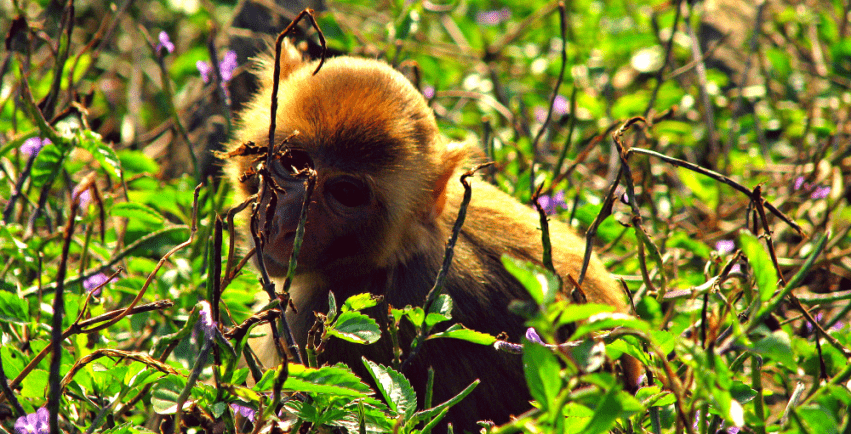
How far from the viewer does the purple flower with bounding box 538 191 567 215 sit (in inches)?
154

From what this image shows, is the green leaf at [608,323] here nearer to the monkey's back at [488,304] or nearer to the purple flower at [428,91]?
A: the monkey's back at [488,304]

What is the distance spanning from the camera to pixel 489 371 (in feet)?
10.2

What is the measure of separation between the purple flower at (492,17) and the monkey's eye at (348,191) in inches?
182

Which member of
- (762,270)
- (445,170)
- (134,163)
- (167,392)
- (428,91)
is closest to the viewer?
(762,270)

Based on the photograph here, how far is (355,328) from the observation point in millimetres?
2016

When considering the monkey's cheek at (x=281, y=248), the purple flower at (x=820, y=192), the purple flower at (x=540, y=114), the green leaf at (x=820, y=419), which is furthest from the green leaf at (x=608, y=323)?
the purple flower at (x=540, y=114)

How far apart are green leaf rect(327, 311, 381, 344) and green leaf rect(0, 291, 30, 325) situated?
3.21 feet

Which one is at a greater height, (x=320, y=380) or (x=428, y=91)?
(x=428, y=91)

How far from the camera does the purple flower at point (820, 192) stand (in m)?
4.31

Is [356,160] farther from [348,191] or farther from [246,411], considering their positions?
[246,411]

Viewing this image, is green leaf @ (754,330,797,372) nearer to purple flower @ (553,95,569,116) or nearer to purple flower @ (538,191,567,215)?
purple flower @ (538,191,567,215)

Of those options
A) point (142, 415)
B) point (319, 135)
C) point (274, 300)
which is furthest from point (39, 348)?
point (319, 135)

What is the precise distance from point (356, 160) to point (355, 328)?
1378 mm

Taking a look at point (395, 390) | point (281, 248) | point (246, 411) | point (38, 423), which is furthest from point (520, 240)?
point (38, 423)
